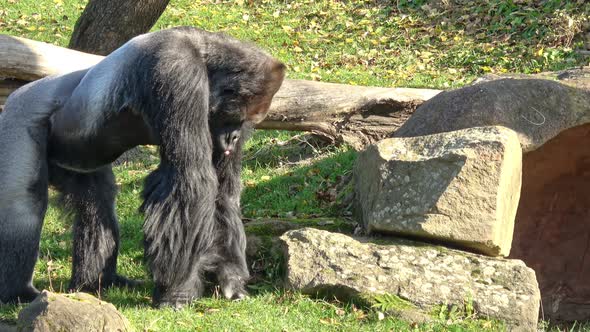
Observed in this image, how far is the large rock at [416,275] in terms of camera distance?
4633mm

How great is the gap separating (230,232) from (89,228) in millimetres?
939

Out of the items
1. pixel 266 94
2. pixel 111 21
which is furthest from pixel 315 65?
pixel 266 94

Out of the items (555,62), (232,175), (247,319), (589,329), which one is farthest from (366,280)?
(555,62)

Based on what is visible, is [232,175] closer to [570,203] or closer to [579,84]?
[579,84]

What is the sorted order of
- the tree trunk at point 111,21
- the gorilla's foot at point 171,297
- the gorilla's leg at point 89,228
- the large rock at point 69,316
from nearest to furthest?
the large rock at point 69,316 → the gorilla's foot at point 171,297 → the gorilla's leg at point 89,228 → the tree trunk at point 111,21

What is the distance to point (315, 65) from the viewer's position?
11.0 m

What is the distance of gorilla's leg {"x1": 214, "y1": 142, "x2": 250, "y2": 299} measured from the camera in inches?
199

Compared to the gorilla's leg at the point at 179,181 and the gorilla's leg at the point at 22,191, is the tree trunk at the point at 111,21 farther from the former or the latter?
the gorilla's leg at the point at 179,181

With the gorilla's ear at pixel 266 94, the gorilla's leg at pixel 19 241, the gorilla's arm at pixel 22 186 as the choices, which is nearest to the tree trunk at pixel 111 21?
the gorilla's arm at pixel 22 186

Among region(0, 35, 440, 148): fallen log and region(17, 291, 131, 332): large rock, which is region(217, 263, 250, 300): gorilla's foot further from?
region(0, 35, 440, 148): fallen log

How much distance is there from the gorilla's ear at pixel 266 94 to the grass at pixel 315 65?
3.42ft

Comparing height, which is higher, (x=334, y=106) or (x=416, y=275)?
(x=334, y=106)

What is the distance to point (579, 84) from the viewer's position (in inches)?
236

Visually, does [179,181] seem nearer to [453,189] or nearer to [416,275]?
[416,275]
